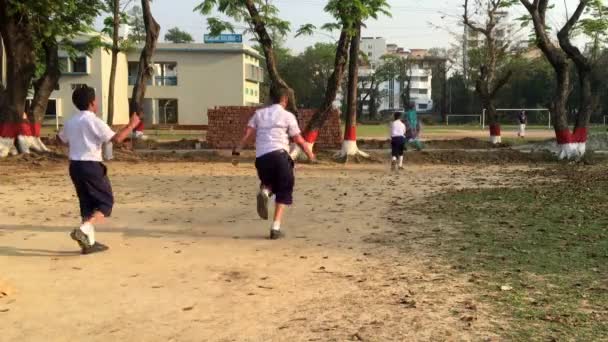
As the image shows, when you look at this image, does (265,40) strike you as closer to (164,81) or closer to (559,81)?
(559,81)

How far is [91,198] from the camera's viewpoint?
20.8 ft

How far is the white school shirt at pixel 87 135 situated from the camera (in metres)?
6.29

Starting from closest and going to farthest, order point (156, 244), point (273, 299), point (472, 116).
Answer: point (273, 299)
point (156, 244)
point (472, 116)

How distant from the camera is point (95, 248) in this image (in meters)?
6.43

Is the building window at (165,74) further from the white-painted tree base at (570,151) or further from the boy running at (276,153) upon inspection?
the boy running at (276,153)

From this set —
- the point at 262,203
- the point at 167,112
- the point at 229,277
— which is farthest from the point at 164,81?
the point at 229,277

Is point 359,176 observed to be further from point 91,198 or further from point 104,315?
point 104,315

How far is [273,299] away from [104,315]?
1.21 m

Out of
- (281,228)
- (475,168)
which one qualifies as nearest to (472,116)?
(475,168)

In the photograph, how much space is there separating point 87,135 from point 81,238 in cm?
102

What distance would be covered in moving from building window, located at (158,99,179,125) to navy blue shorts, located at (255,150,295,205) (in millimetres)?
46861

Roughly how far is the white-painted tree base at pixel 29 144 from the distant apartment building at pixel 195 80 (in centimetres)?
3257

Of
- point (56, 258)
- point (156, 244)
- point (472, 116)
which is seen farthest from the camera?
point (472, 116)

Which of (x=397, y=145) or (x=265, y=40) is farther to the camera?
(x=265, y=40)
